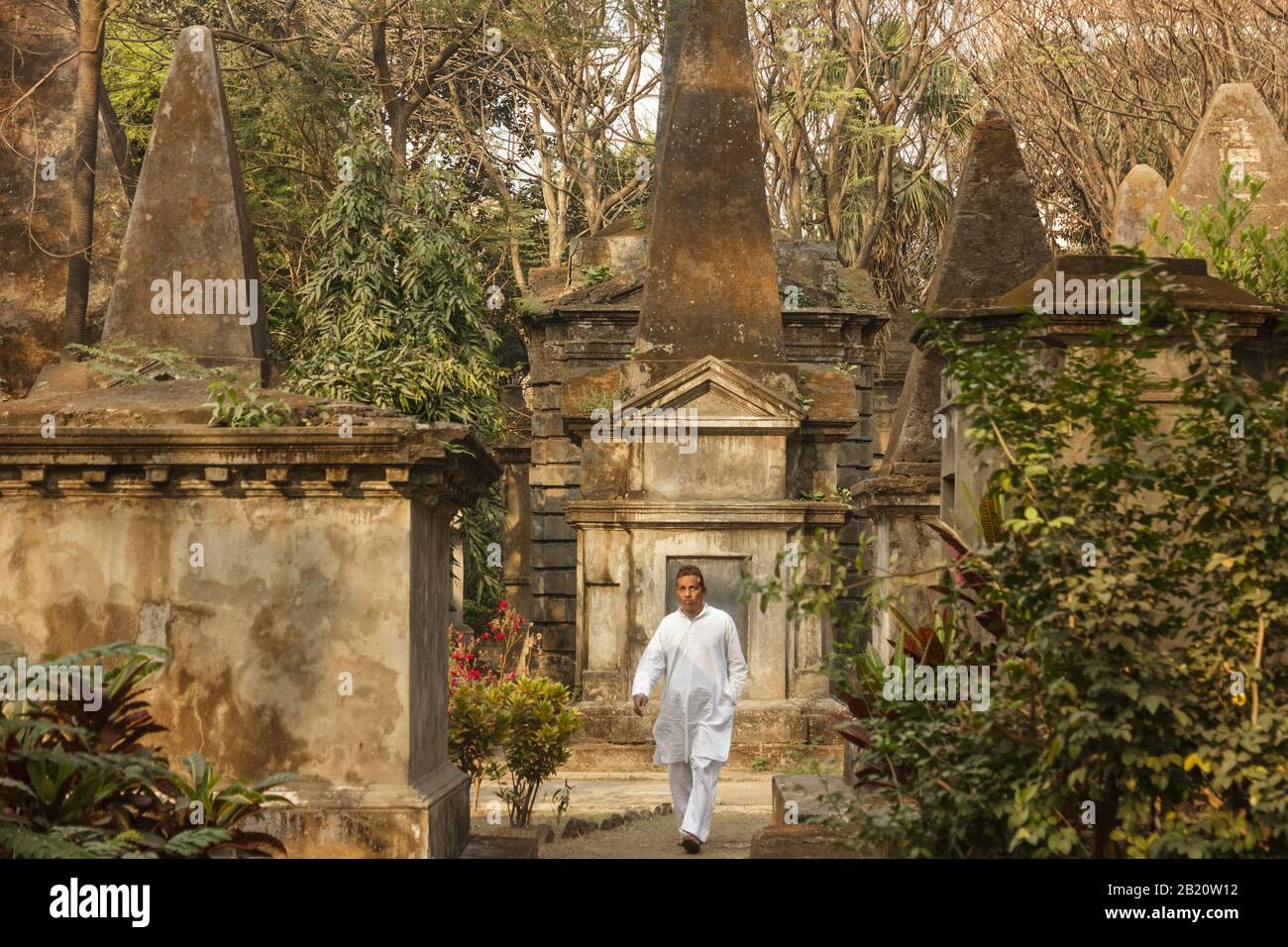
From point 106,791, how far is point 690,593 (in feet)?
18.2

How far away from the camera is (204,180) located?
11.0 m

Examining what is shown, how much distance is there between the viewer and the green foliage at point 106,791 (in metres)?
6.25

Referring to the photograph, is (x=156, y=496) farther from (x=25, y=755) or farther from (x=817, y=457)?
(x=817, y=457)

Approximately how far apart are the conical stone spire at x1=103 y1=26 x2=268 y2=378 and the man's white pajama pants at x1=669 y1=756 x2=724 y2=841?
12.7 ft

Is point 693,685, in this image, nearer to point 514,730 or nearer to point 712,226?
point 514,730

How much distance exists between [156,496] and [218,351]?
2.04 meters

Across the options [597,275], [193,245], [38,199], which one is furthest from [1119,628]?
[597,275]

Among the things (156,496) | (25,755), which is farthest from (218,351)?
(25,755)

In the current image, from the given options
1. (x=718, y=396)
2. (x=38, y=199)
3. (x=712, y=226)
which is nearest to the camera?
(x=38, y=199)

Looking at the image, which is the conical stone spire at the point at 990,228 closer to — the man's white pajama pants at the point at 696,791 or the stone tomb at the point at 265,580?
the man's white pajama pants at the point at 696,791
